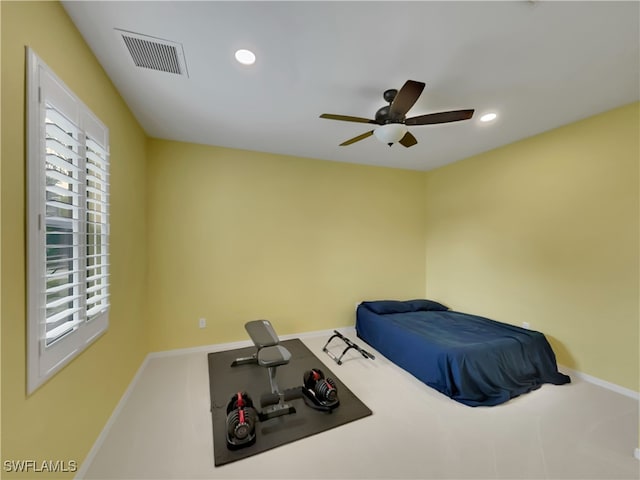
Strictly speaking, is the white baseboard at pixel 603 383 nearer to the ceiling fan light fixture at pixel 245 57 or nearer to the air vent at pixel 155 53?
the ceiling fan light fixture at pixel 245 57

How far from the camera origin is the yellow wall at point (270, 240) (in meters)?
3.04

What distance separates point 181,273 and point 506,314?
4.26 m

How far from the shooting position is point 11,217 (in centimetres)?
96

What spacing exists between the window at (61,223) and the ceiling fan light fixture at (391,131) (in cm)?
198

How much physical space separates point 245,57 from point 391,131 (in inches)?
46.5

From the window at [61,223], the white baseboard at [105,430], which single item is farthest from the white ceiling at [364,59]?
the white baseboard at [105,430]

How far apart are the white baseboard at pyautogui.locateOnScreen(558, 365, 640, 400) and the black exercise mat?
235cm

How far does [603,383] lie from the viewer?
239 cm

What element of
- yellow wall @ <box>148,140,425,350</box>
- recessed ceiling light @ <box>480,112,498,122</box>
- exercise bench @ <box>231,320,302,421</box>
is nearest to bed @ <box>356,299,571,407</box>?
yellow wall @ <box>148,140,425,350</box>

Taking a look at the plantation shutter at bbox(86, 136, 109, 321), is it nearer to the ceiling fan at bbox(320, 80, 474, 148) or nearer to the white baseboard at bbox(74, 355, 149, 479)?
the white baseboard at bbox(74, 355, 149, 479)

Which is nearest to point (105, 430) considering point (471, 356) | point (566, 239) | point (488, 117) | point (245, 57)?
point (245, 57)

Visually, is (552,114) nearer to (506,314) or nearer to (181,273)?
(506,314)

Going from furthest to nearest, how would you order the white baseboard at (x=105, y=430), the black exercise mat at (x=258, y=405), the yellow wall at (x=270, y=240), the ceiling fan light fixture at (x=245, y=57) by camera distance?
the yellow wall at (x=270, y=240) → the black exercise mat at (x=258, y=405) → the ceiling fan light fixture at (x=245, y=57) → the white baseboard at (x=105, y=430)

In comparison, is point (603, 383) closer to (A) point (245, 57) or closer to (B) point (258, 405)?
(B) point (258, 405)
